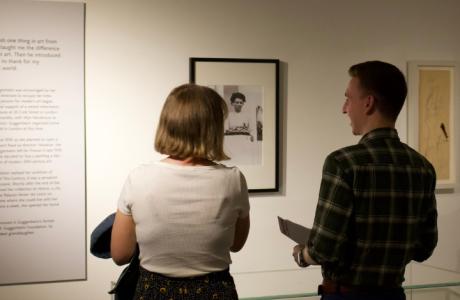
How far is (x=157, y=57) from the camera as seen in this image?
2.53 meters

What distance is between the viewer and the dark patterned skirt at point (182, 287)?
1.34 meters

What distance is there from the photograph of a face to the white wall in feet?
0.55

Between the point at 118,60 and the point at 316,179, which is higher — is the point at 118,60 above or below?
above

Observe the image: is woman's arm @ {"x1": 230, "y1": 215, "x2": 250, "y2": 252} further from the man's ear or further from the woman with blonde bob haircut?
the man's ear

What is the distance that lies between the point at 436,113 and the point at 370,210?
70.6 inches

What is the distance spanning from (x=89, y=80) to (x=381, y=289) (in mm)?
1683

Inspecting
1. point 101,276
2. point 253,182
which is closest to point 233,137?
point 253,182

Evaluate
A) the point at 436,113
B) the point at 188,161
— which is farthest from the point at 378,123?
the point at 436,113

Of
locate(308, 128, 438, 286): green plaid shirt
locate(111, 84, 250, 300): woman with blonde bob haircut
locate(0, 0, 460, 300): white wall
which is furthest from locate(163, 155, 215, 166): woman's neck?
locate(0, 0, 460, 300): white wall

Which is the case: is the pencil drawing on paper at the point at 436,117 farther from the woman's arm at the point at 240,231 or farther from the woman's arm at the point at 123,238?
the woman's arm at the point at 123,238

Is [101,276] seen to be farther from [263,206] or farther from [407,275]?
[407,275]

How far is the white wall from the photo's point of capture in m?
2.47

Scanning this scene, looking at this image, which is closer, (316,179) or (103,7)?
(103,7)

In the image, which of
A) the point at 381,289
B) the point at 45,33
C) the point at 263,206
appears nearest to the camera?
the point at 381,289
